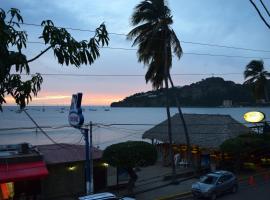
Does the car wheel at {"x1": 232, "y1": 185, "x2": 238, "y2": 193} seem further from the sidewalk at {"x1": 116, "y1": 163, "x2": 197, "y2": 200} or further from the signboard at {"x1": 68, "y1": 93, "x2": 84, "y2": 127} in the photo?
the signboard at {"x1": 68, "y1": 93, "x2": 84, "y2": 127}

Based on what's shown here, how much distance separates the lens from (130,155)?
27109mm

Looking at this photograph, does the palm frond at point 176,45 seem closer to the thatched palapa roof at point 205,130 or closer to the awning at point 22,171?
the thatched palapa roof at point 205,130

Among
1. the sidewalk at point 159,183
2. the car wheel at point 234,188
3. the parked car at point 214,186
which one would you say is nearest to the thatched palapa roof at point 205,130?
the sidewalk at point 159,183

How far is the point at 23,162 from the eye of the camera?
25.1 metres

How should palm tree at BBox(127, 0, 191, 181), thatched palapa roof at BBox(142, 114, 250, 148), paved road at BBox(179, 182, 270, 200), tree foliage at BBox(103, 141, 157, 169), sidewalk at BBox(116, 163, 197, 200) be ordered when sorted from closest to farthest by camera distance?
1. paved road at BBox(179, 182, 270, 200)
2. tree foliage at BBox(103, 141, 157, 169)
3. sidewalk at BBox(116, 163, 197, 200)
4. palm tree at BBox(127, 0, 191, 181)
5. thatched palapa roof at BBox(142, 114, 250, 148)

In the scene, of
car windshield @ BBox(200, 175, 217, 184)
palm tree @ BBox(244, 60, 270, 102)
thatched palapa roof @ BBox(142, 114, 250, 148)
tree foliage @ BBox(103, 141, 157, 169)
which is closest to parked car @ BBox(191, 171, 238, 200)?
car windshield @ BBox(200, 175, 217, 184)

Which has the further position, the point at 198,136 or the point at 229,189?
the point at 198,136

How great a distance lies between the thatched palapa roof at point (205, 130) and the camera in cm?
3784

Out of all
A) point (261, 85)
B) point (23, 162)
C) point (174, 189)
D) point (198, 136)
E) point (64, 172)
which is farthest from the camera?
point (261, 85)

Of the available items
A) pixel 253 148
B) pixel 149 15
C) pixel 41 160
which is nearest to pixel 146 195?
pixel 41 160

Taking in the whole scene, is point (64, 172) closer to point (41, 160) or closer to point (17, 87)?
point (41, 160)

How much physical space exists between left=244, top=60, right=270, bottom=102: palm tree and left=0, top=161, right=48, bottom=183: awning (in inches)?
1476

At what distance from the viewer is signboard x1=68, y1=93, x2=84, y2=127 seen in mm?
24484

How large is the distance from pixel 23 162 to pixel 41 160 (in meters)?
1.23
